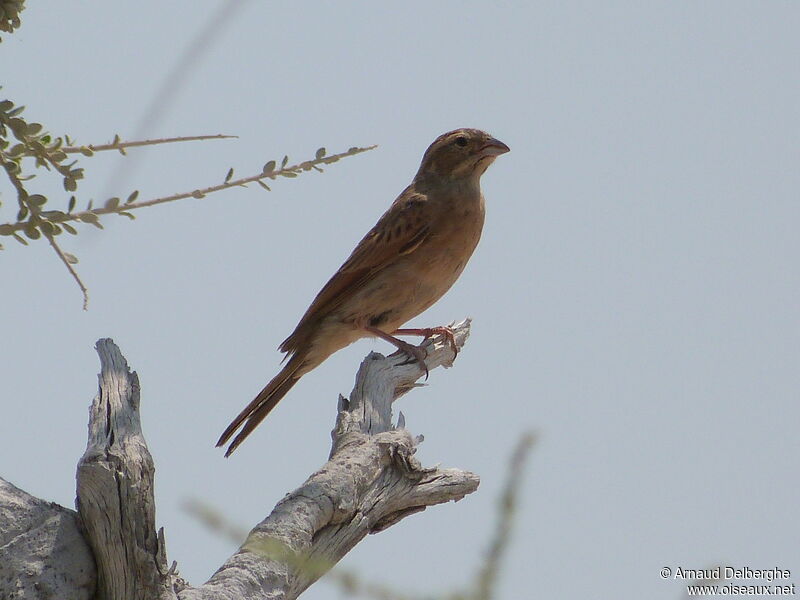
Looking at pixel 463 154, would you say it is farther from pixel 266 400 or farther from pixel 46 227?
pixel 46 227

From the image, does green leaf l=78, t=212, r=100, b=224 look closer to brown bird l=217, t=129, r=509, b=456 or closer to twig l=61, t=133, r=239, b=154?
twig l=61, t=133, r=239, b=154

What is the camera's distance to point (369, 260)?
21.5ft

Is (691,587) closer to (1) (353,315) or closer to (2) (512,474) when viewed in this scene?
(2) (512,474)

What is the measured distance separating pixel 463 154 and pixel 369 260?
1.25 metres

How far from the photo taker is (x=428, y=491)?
4.16 m

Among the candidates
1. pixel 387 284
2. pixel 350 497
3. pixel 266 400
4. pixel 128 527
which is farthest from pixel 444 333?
pixel 128 527

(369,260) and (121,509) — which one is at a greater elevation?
(369,260)

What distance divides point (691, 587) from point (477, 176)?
6427 mm

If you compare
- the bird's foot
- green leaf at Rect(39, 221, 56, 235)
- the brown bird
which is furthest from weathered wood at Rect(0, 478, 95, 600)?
the brown bird

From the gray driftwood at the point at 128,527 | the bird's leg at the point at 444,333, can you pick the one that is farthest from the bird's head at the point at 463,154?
the gray driftwood at the point at 128,527

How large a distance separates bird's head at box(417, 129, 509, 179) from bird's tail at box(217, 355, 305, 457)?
6.11 feet

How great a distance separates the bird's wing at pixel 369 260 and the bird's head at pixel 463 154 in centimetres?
56

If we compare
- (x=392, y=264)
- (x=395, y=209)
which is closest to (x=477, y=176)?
(x=395, y=209)

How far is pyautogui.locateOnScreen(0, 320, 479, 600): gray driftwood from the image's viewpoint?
280cm
